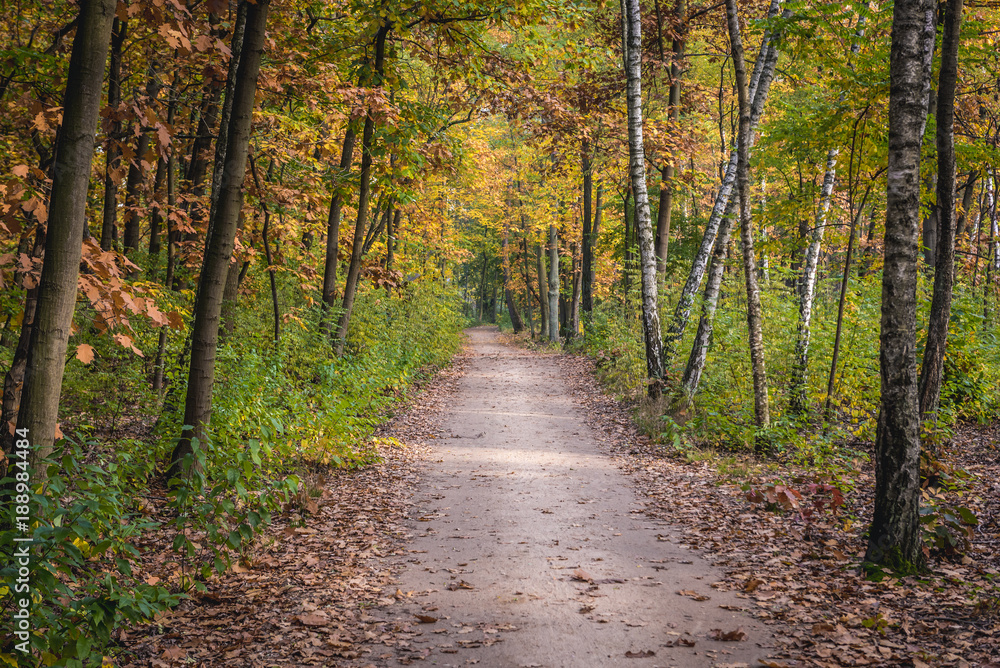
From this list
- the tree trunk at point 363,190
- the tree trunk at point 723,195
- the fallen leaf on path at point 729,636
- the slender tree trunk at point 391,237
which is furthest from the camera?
the slender tree trunk at point 391,237

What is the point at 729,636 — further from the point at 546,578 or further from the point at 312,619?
the point at 312,619

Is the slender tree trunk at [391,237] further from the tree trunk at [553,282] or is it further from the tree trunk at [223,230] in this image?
the tree trunk at [223,230]

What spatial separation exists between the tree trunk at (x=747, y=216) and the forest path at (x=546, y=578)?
258cm

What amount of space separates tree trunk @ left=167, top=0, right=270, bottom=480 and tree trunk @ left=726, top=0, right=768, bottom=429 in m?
6.71

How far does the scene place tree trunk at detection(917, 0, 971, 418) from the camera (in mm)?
6715

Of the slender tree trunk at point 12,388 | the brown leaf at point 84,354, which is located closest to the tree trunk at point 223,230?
the slender tree trunk at point 12,388

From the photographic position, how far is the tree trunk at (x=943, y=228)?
6715 millimetres

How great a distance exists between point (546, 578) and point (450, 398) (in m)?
10.6

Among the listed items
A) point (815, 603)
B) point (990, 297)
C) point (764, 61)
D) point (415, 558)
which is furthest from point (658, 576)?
point (990, 297)

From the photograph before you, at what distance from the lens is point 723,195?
12203 millimetres

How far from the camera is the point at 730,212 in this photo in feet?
37.3

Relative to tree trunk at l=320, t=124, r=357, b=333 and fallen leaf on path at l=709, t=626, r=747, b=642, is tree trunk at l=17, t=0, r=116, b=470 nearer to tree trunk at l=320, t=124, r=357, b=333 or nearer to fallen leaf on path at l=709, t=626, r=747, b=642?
fallen leaf on path at l=709, t=626, r=747, b=642

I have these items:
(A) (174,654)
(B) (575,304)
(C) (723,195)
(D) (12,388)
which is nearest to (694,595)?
(A) (174,654)

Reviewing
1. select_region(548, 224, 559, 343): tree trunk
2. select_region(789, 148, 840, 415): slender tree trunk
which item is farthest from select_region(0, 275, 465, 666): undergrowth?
select_region(548, 224, 559, 343): tree trunk
